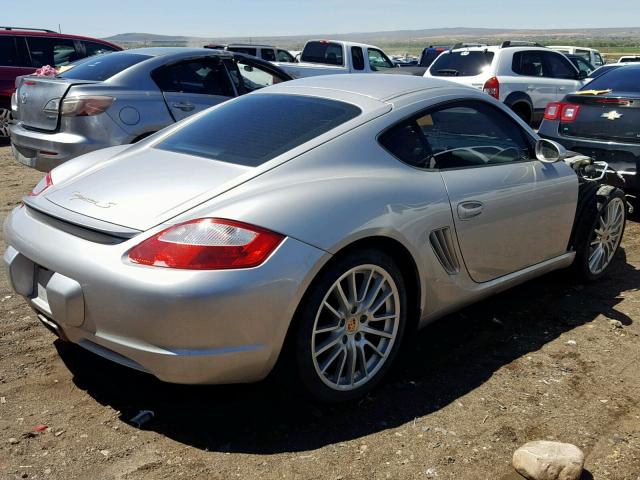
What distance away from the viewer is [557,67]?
495 inches

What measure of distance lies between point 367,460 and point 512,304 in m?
2.08

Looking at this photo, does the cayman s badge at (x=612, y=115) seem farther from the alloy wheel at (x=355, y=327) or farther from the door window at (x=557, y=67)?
the door window at (x=557, y=67)

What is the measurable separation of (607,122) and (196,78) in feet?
13.7

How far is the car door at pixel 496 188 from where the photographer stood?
11.7 feet

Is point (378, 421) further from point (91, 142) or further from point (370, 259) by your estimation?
point (91, 142)

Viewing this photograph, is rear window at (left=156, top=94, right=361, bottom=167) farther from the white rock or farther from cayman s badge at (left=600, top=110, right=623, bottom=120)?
cayman s badge at (left=600, top=110, right=623, bottom=120)

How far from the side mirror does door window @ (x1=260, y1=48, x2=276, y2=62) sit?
47.2 feet

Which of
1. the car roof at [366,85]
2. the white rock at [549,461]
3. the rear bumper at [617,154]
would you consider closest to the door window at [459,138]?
the car roof at [366,85]

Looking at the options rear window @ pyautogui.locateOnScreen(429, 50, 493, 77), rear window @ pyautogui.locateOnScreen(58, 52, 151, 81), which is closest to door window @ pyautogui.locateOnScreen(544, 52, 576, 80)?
rear window @ pyautogui.locateOnScreen(429, 50, 493, 77)

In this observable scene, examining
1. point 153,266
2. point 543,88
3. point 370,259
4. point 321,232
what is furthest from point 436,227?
point 543,88

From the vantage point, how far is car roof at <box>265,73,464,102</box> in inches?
145

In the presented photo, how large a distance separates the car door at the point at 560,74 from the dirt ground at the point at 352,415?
9191 mm

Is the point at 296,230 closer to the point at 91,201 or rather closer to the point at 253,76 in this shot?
the point at 91,201

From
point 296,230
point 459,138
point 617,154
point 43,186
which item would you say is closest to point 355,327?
point 296,230
